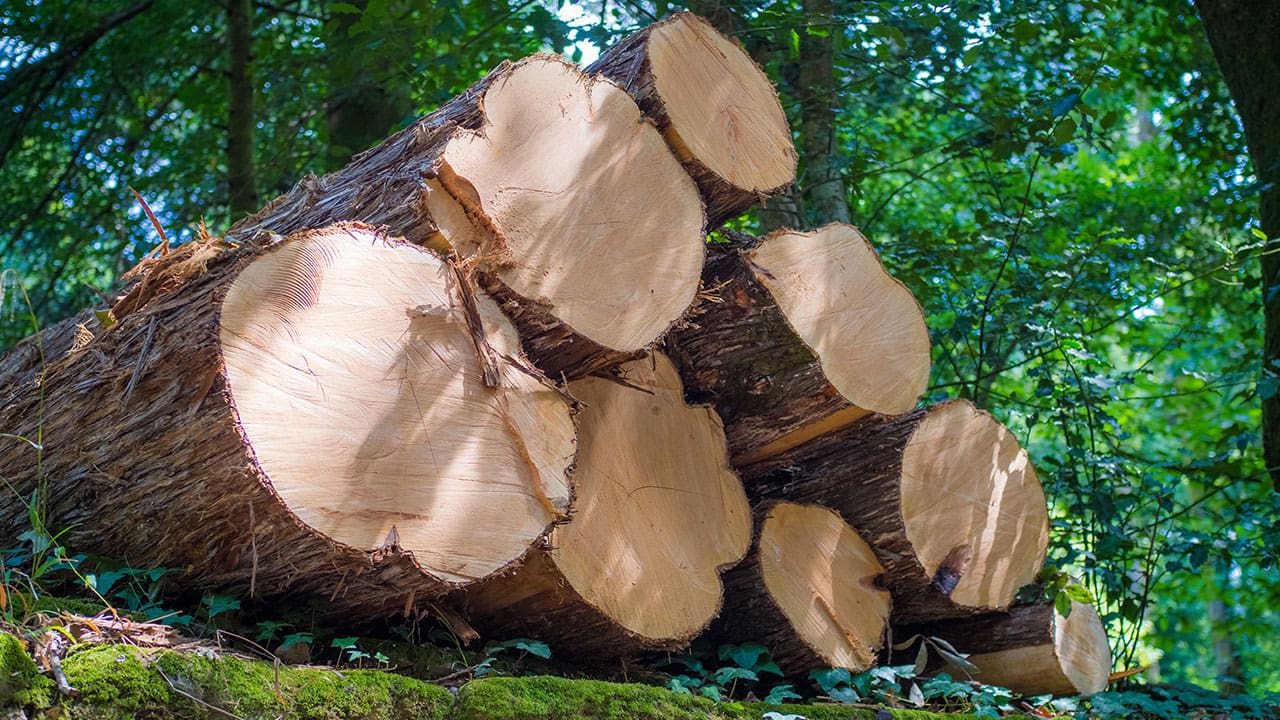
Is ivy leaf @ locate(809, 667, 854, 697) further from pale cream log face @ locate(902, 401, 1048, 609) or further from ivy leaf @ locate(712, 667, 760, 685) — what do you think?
pale cream log face @ locate(902, 401, 1048, 609)

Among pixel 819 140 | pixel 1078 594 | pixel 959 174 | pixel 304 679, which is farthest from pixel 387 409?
pixel 959 174

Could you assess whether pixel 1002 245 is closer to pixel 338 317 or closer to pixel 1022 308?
pixel 1022 308

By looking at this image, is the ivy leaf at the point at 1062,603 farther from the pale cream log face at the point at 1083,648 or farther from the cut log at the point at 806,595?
Answer: the cut log at the point at 806,595

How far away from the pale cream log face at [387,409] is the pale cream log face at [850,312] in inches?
38.4

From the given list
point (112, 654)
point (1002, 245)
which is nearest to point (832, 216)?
point (1002, 245)

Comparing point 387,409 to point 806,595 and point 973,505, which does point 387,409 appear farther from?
point 973,505

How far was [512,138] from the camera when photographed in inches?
108

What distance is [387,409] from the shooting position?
228 centimetres

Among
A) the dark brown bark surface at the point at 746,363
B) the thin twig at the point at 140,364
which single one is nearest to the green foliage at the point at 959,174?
the thin twig at the point at 140,364

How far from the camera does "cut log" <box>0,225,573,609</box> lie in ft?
7.06

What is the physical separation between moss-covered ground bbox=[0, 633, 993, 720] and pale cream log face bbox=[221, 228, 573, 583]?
0.87ft

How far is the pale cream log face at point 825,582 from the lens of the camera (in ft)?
10.7

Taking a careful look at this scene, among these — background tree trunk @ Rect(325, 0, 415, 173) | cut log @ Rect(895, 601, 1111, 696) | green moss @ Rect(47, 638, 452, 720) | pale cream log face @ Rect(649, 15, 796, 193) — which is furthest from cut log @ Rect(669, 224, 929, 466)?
background tree trunk @ Rect(325, 0, 415, 173)

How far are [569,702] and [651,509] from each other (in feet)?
2.55
